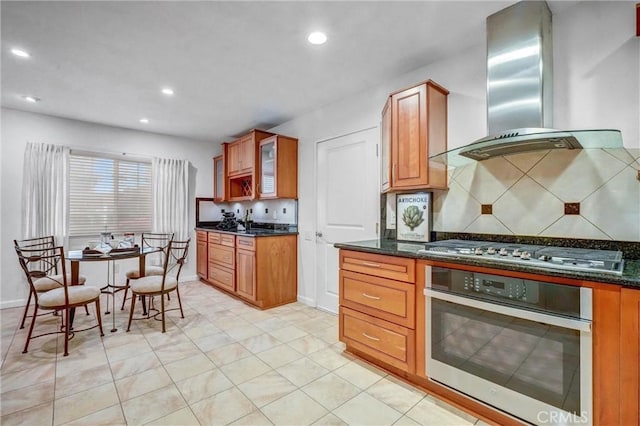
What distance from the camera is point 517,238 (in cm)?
204

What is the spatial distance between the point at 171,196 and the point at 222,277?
5.65 feet

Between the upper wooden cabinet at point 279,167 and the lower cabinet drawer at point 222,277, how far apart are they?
3.97 feet

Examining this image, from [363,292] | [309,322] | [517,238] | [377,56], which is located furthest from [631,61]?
[309,322]

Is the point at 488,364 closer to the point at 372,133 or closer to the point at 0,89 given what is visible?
the point at 372,133

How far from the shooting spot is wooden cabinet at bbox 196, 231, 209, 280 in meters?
4.79

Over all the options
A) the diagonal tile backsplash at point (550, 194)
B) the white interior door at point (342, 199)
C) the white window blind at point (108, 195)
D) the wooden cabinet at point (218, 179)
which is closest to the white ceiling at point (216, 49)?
the white interior door at point (342, 199)

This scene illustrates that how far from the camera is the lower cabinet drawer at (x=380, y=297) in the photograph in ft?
6.42

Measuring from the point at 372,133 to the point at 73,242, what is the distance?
4.40 meters

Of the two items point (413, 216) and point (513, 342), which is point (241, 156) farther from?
point (513, 342)

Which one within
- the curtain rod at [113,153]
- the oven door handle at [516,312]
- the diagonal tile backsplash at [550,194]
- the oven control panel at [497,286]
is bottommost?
the oven door handle at [516,312]

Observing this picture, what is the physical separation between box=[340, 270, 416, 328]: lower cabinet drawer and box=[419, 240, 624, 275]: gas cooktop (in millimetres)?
352

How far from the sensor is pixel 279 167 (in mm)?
3797

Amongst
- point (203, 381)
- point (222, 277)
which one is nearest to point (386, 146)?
point (203, 381)

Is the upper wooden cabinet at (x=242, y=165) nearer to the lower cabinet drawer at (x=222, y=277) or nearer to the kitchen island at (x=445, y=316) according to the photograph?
the lower cabinet drawer at (x=222, y=277)
